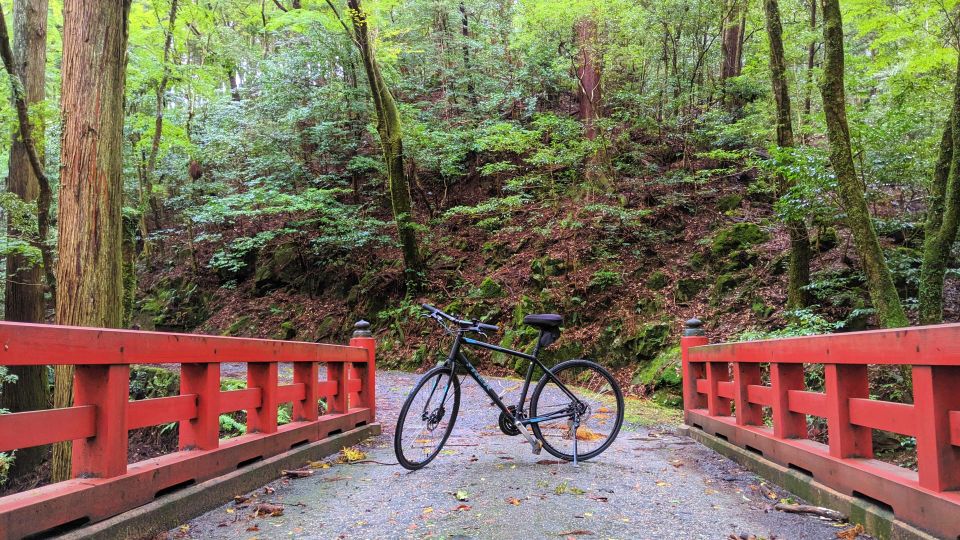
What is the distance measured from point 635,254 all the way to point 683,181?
6.80 feet

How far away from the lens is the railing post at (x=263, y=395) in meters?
4.09

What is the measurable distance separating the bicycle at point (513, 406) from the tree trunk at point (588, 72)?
9061 millimetres

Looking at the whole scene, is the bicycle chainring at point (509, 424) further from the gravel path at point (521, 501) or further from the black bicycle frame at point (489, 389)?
the gravel path at point (521, 501)

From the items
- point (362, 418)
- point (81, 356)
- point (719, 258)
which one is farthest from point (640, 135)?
point (81, 356)

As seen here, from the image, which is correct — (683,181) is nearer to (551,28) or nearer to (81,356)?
(551,28)

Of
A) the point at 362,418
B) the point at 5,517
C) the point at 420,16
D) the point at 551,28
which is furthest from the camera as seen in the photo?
the point at 420,16

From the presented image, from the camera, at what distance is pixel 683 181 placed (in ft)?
39.6

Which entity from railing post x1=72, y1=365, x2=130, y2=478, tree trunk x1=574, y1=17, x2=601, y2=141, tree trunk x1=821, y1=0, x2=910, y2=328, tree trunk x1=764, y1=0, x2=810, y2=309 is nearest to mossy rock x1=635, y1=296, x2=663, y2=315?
tree trunk x1=764, y1=0, x2=810, y2=309

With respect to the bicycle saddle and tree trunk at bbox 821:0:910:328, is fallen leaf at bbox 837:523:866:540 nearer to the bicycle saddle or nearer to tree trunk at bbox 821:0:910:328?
the bicycle saddle

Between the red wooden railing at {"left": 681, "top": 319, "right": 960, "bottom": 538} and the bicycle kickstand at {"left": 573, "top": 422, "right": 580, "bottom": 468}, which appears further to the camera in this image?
the bicycle kickstand at {"left": 573, "top": 422, "right": 580, "bottom": 468}

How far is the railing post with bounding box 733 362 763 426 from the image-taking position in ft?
14.5

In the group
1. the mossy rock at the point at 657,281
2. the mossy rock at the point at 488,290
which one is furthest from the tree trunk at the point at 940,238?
the mossy rock at the point at 488,290

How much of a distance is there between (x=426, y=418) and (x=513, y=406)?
2.38 ft

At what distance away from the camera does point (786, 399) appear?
3732mm
